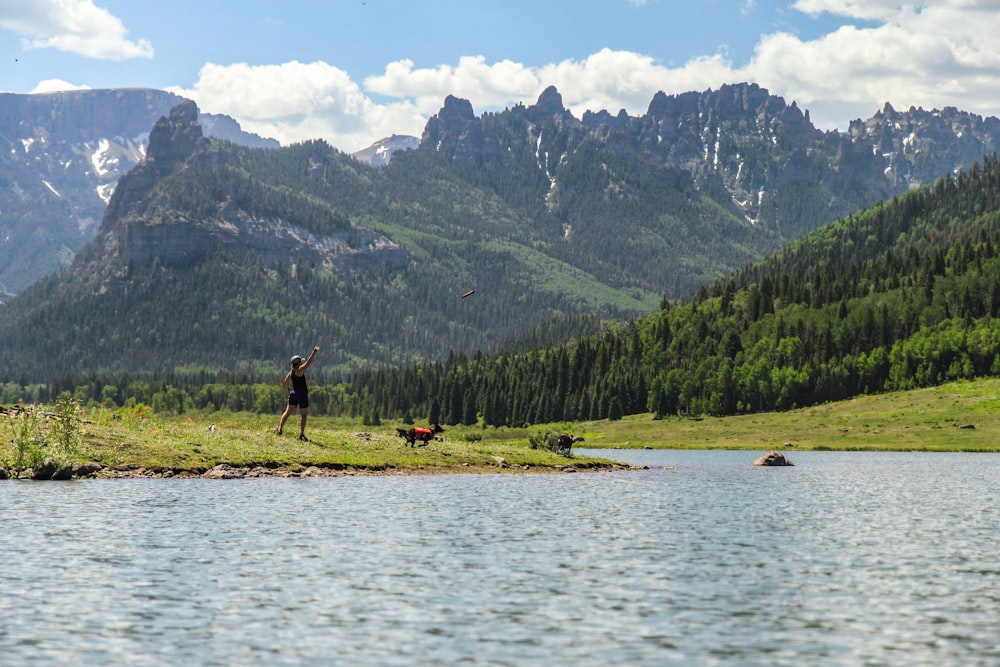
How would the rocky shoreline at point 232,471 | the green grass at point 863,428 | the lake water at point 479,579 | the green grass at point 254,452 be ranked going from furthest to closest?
the green grass at point 863,428
the green grass at point 254,452
the rocky shoreline at point 232,471
the lake water at point 479,579

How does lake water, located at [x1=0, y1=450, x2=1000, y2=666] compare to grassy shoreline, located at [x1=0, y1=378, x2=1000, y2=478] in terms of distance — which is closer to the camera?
lake water, located at [x1=0, y1=450, x2=1000, y2=666]

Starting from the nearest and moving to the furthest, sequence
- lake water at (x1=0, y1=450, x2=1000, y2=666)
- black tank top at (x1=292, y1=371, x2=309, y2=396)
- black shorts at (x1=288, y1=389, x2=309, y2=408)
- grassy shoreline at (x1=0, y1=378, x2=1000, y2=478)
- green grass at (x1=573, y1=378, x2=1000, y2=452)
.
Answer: lake water at (x1=0, y1=450, x2=1000, y2=666)
grassy shoreline at (x1=0, y1=378, x2=1000, y2=478)
black shorts at (x1=288, y1=389, x2=309, y2=408)
black tank top at (x1=292, y1=371, x2=309, y2=396)
green grass at (x1=573, y1=378, x2=1000, y2=452)

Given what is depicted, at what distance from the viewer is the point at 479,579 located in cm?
2825

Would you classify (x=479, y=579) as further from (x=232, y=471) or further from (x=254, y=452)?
(x=254, y=452)

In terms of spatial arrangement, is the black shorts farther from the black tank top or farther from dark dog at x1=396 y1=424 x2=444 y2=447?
dark dog at x1=396 y1=424 x2=444 y2=447

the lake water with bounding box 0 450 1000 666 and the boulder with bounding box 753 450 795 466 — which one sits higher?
the boulder with bounding box 753 450 795 466

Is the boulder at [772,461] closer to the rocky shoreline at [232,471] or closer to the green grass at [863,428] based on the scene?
the rocky shoreline at [232,471]

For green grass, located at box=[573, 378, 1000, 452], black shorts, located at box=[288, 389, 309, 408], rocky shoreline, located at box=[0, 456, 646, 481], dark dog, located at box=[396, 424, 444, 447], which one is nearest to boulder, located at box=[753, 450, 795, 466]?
rocky shoreline, located at box=[0, 456, 646, 481]

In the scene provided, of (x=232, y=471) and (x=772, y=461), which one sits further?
(x=772, y=461)

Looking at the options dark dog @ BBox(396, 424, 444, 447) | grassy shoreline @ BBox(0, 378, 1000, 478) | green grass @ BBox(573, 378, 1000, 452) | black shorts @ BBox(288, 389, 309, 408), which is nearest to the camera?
grassy shoreline @ BBox(0, 378, 1000, 478)

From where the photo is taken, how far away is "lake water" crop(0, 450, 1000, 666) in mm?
21000

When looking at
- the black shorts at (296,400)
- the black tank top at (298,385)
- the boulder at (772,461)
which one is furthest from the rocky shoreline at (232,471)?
the boulder at (772,461)

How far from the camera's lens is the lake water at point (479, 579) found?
21.0 meters

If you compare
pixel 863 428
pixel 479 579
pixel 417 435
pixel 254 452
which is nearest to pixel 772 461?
pixel 417 435
